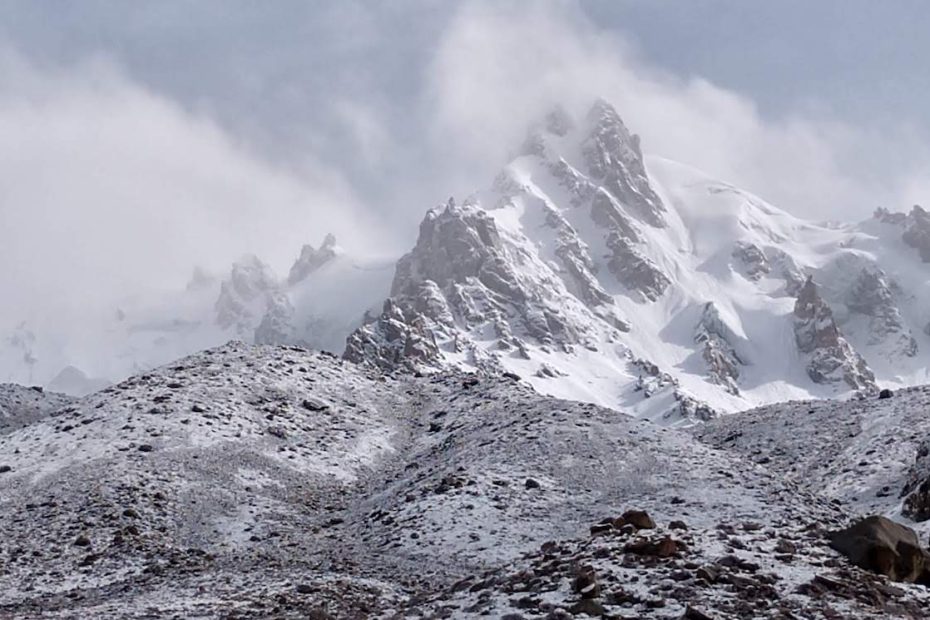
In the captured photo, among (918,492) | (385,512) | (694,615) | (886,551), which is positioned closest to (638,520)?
(886,551)

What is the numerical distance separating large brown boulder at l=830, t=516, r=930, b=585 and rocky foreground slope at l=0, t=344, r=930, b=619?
1.67 feet

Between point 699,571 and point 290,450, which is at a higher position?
point 290,450

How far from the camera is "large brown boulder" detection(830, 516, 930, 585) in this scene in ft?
67.7

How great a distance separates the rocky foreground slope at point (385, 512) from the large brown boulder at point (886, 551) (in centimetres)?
51

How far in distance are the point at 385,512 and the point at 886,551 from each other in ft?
59.2

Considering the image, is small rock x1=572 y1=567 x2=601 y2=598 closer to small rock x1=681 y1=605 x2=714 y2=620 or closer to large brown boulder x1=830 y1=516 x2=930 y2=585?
small rock x1=681 y1=605 x2=714 y2=620

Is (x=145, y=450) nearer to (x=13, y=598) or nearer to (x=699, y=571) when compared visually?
(x=13, y=598)

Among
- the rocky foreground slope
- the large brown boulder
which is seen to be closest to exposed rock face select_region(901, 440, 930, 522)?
the rocky foreground slope

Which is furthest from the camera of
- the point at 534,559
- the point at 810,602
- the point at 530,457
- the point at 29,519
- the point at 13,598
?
the point at 530,457

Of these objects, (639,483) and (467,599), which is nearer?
(467,599)

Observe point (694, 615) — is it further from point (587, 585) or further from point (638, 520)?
point (638, 520)

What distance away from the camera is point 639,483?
35.5 m

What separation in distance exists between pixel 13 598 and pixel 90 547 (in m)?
4.45

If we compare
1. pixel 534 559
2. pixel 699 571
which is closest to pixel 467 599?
pixel 534 559
